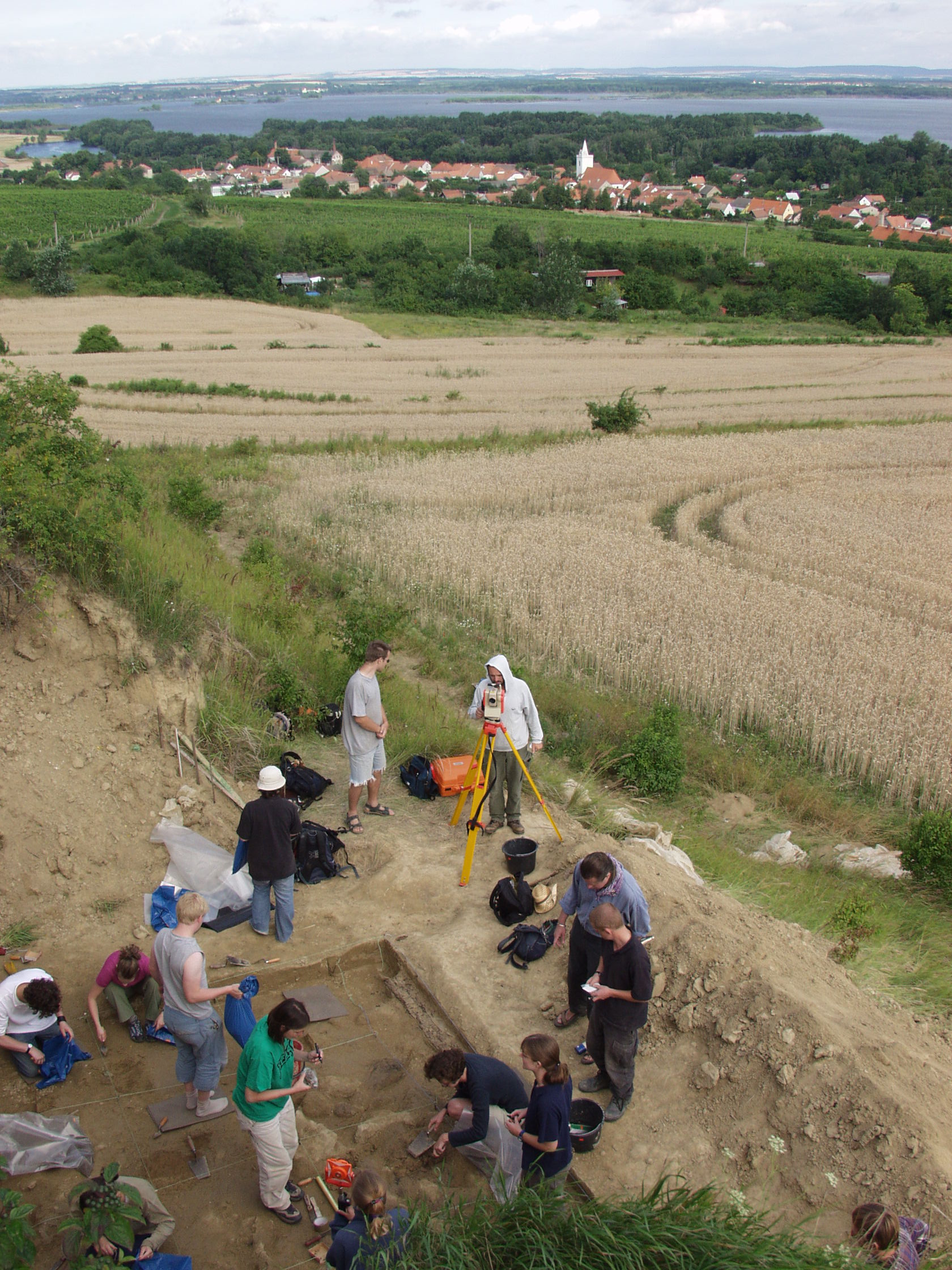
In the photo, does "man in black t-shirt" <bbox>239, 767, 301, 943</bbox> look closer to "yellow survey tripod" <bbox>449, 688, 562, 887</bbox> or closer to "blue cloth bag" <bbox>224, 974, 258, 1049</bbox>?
"blue cloth bag" <bbox>224, 974, 258, 1049</bbox>

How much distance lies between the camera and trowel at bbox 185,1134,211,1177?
5.14 meters

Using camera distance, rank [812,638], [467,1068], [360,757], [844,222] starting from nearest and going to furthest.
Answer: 1. [467,1068]
2. [360,757]
3. [812,638]
4. [844,222]

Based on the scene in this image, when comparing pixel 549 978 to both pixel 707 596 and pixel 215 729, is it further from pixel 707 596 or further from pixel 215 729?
pixel 707 596

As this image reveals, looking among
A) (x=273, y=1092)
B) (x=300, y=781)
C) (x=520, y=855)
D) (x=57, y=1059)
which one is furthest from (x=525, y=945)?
(x=57, y=1059)

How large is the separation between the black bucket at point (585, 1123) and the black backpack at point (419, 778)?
394cm

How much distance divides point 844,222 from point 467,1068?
3880 inches

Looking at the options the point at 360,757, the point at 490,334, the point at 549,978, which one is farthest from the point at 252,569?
the point at 490,334

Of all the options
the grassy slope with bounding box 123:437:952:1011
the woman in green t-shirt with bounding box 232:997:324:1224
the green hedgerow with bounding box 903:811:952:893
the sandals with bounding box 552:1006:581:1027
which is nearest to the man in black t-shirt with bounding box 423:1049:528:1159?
the woman in green t-shirt with bounding box 232:997:324:1224

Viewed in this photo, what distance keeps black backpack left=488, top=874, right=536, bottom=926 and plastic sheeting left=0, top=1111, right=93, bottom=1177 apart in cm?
319

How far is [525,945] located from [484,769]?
5.70 ft

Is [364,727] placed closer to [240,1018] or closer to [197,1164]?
[240,1018]

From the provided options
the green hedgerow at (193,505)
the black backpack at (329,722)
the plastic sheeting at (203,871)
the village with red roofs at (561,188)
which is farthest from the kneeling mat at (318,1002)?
the village with red roofs at (561,188)

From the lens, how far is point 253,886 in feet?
23.5

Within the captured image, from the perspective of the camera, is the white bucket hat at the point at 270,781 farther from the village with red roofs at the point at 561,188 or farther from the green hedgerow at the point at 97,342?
the village with red roofs at the point at 561,188
